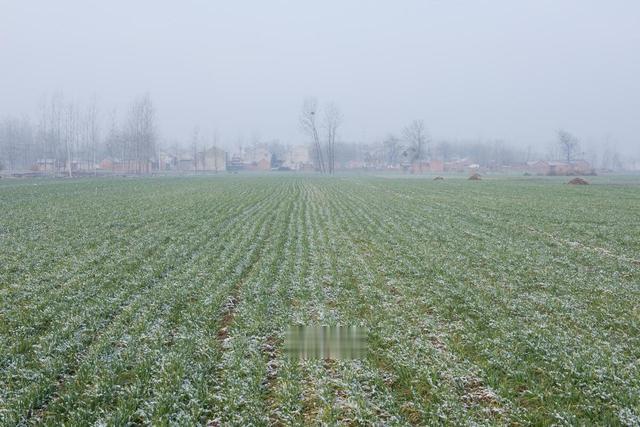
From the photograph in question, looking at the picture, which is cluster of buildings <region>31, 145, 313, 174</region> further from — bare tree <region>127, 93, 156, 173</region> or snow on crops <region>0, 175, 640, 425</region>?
snow on crops <region>0, 175, 640, 425</region>

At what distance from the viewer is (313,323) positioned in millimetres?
6539

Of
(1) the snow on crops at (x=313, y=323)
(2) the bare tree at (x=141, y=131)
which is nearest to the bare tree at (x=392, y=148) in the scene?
(2) the bare tree at (x=141, y=131)

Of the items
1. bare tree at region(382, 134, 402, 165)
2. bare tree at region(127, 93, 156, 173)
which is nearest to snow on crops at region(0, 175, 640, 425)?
bare tree at region(127, 93, 156, 173)

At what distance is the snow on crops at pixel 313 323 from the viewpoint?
4219mm

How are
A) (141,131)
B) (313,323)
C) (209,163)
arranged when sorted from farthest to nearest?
1. (209,163)
2. (141,131)
3. (313,323)

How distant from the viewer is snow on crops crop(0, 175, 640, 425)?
4219 mm

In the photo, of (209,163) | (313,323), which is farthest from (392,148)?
(313,323)

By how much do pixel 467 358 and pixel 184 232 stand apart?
12.2 metres

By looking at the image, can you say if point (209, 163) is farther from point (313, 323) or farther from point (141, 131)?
point (313, 323)

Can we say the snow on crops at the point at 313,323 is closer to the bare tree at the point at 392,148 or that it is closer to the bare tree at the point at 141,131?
the bare tree at the point at 141,131

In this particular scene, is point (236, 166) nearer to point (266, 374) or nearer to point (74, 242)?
point (74, 242)

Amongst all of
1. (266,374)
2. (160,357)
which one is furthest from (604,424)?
(160,357)

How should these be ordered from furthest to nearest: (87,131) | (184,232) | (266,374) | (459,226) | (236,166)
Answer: (236,166)
(87,131)
(459,226)
(184,232)
(266,374)

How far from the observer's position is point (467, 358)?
5.31 m
